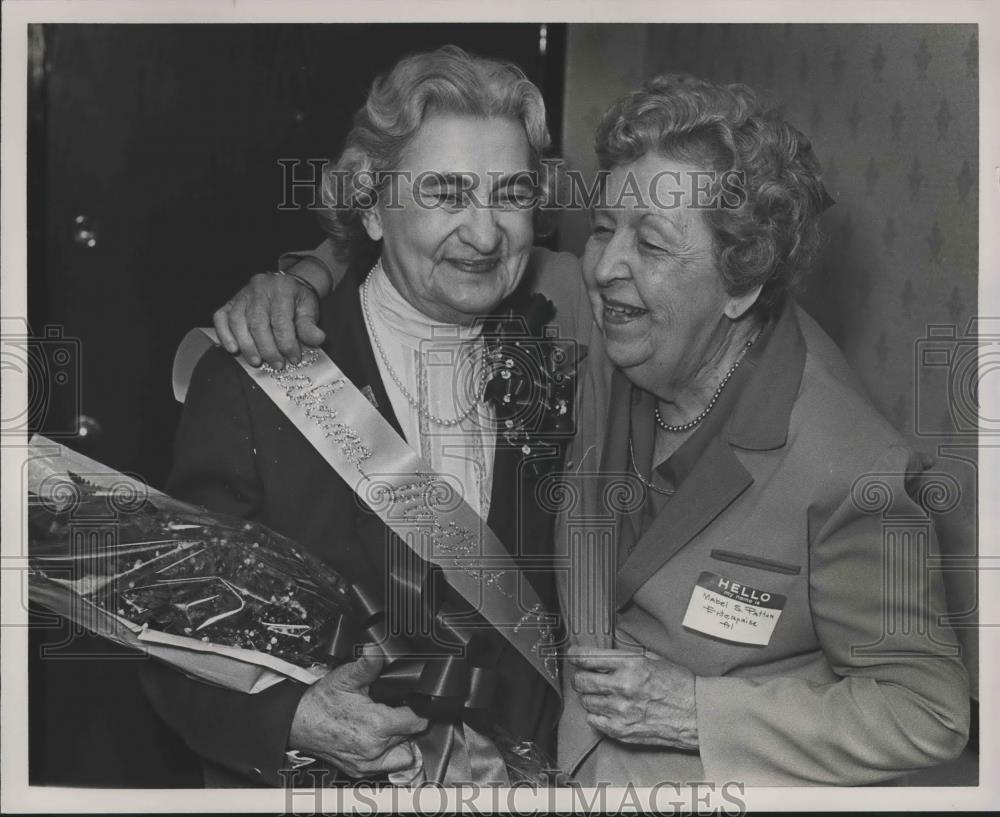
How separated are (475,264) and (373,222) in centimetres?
18

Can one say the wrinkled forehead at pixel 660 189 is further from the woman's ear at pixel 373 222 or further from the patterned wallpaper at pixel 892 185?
the woman's ear at pixel 373 222

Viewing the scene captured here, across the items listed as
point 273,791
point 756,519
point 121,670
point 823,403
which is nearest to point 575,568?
point 756,519

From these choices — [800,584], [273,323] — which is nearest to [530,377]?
[273,323]

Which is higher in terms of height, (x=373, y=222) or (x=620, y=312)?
(x=373, y=222)

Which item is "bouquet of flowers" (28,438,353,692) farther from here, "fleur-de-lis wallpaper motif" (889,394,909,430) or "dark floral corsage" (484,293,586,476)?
"fleur-de-lis wallpaper motif" (889,394,909,430)

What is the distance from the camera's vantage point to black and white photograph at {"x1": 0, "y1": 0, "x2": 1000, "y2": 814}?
6.44ft

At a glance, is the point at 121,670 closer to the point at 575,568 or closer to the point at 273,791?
the point at 273,791

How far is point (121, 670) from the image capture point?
6.81 feet

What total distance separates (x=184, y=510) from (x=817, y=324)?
1069 mm

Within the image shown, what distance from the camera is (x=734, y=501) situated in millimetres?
1959

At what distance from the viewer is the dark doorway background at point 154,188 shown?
2039 mm

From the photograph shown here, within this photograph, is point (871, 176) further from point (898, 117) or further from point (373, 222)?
point (373, 222)

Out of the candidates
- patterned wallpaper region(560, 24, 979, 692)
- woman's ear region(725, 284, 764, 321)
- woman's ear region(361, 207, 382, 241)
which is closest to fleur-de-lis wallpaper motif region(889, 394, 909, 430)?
patterned wallpaper region(560, 24, 979, 692)

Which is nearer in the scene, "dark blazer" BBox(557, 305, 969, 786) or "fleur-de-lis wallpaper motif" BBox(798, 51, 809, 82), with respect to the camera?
"dark blazer" BBox(557, 305, 969, 786)
